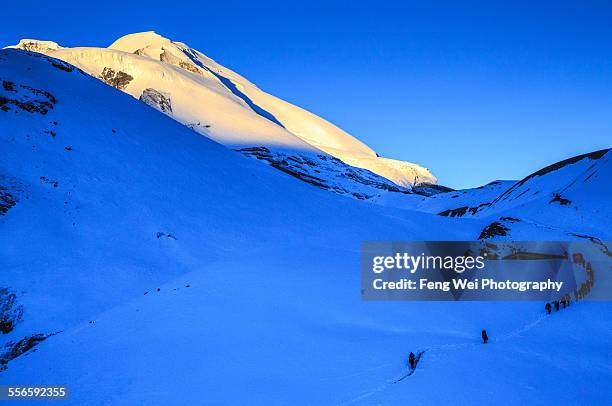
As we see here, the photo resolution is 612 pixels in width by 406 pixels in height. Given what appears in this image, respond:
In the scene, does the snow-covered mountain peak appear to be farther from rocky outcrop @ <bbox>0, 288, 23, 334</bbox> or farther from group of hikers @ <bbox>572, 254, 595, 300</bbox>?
group of hikers @ <bbox>572, 254, 595, 300</bbox>

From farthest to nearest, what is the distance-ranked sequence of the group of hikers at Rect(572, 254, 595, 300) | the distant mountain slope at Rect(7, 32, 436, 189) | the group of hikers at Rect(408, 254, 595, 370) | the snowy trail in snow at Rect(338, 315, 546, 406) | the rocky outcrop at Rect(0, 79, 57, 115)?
the distant mountain slope at Rect(7, 32, 436, 189) < the rocky outcrop at Rect(0, 79, 57, 115) < the group of hikers at Rect(572, 254, 595, 300) < the group of hikers at Rect(408, 254, 595, 370) < the snowy trail in snow at Rect(338, 315, 546, 406)

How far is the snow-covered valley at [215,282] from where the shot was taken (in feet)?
51.1

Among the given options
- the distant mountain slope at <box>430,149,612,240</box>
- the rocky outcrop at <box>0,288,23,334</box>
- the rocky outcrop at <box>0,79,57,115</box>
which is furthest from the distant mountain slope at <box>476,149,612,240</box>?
the rocky outcrop at <box>0,79,57,115</box>

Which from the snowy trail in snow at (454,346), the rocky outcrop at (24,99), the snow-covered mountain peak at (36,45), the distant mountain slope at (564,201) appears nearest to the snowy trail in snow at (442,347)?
the snowy trail in snow at (454,346)

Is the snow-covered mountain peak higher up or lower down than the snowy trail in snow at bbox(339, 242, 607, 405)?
higher up

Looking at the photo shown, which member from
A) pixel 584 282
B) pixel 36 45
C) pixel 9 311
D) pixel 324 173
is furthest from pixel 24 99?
pixel 36 45

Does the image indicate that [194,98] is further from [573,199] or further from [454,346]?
[454,346]

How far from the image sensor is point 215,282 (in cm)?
2441

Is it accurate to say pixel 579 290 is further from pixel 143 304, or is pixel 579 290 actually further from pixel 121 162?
pixel 121 162

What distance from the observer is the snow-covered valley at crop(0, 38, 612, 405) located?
1557 cm

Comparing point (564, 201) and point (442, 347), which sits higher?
point (564, 201)

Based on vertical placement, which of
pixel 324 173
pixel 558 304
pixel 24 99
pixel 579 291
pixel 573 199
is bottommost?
pixel 558 304

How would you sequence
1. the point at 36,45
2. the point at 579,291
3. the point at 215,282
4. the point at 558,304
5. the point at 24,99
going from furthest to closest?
the point at 36,45 → the point at 24,99 → the point at 579,291 → the point at 558,304 → the point at 215,282

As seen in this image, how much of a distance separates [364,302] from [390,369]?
26.3 feet
